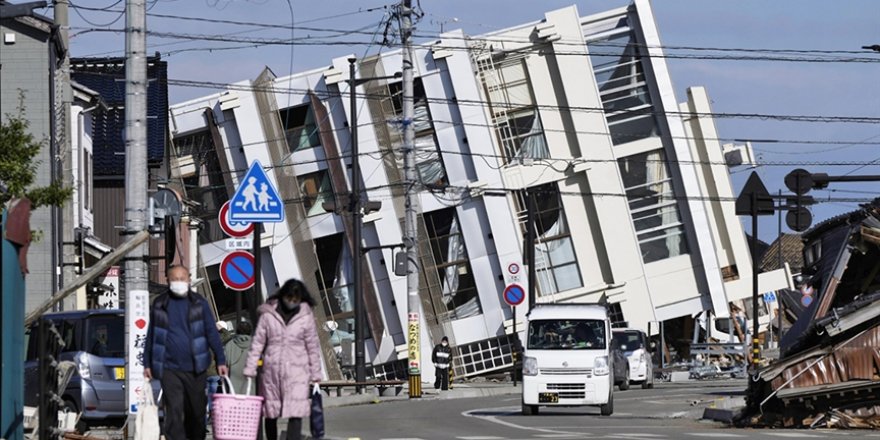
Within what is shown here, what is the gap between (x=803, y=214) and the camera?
94.8ft

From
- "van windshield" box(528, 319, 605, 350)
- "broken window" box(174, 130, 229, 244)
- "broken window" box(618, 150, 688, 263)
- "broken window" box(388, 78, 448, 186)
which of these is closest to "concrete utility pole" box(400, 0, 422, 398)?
"van windshield" box(528, 319, 605, 350)

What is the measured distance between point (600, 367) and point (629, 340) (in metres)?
16.3

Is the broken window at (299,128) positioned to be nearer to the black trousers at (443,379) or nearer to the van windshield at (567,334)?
the black trousers at (443,379)

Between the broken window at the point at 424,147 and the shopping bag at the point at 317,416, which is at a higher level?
the broken window at the point at 424,147

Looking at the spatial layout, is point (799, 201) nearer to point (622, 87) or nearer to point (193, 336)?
point (193, 336)

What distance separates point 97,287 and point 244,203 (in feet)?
62.4

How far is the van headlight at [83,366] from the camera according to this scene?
879 inches

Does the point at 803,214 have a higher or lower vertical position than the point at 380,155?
lower

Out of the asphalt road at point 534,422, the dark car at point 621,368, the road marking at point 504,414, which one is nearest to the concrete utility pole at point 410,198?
the asphalt road at point 534,422

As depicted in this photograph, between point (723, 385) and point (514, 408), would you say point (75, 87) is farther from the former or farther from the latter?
point (723, 385)

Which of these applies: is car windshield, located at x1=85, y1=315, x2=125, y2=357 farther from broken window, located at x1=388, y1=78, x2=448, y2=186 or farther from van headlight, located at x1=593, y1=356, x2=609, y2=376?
broken window, located at x1=388, y1=78, x2=448, y2=186

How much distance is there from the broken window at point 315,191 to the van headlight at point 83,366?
33556 mm

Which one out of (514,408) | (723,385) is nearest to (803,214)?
(514,408)

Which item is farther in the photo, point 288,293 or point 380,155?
point 380,155
